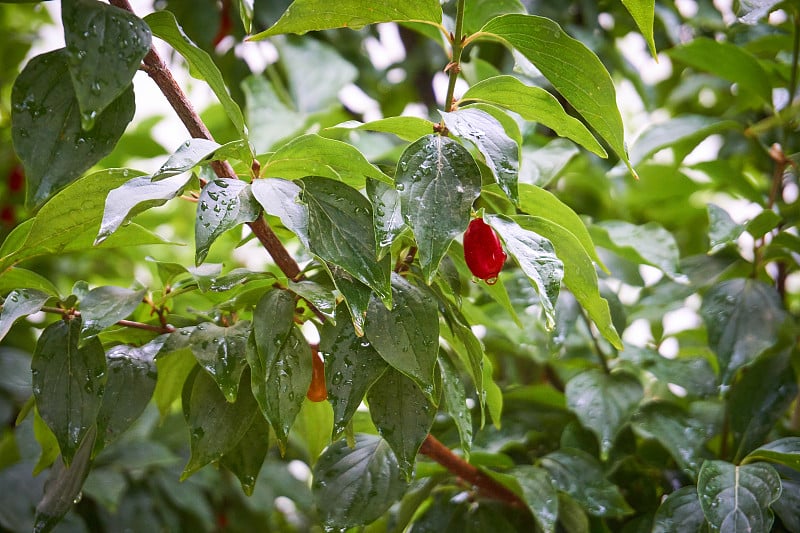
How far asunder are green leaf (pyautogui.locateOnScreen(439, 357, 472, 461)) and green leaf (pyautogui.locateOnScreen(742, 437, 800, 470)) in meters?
0.28

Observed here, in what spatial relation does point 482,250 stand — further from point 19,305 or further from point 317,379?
point 19,305

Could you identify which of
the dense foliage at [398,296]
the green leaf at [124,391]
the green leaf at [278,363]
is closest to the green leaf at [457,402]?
the dense foliage at [398,296]

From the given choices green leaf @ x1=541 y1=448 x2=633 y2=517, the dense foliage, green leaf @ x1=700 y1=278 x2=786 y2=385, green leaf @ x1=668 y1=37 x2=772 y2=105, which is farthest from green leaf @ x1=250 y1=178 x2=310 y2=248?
green leaf @ x1=668 y1=37 x2=772 y2=105

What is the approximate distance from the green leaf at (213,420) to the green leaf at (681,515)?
1.23 ft

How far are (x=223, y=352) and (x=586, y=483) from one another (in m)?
0.39

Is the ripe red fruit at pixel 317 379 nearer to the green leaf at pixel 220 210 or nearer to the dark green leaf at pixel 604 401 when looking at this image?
the green leaf at pixel 220 210

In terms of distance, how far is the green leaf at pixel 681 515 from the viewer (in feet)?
2.13

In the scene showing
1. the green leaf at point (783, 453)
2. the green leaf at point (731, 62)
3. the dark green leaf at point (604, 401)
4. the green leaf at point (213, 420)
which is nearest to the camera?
the green leaf at point (213, 420)

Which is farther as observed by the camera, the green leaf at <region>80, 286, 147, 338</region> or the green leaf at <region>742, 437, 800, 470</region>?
the green leaf at <region>742, 437, 800, 470</region>

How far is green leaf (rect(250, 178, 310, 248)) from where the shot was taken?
442 millimetres

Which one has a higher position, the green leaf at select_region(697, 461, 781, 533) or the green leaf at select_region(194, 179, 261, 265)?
the green leaf at select_region(194, 179, 261, 265)

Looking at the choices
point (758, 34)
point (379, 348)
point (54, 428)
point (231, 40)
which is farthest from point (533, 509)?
point (231, 40)

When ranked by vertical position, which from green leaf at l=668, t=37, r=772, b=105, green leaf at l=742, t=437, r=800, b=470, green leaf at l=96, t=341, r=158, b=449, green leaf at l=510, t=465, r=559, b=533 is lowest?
green leaf at l=742, t=437, r=800, b=470

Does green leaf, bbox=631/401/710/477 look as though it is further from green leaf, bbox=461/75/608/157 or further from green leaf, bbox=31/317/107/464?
green leaf, bbox=31/317/107/464
